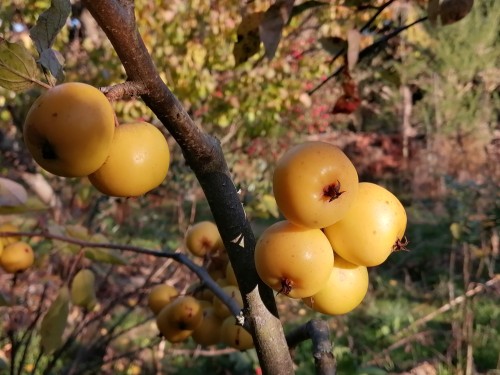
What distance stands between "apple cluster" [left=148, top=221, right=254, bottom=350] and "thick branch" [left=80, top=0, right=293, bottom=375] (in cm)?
30

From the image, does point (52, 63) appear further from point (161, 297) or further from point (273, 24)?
point (161, 297)

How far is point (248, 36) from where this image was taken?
A: 873mm

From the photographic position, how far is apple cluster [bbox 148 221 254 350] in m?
0.90

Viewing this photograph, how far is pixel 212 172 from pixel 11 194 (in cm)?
66

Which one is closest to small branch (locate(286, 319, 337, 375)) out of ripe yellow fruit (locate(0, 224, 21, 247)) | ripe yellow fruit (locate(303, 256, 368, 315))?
ripe yellow fruit (locate(303, 256, 368, 315))

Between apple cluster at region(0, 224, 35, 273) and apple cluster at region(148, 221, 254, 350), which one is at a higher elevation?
apple cluster at region(0, 224, 35, 273)

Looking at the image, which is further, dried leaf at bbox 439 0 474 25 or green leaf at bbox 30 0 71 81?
dried leaf at bbox 439 0 474 25

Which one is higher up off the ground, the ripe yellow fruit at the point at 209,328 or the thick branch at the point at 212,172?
the thick branch at the point at 212,172

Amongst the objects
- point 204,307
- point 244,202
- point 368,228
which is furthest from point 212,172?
point 244,202

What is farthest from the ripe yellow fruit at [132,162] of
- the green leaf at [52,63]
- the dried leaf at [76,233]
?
the dried leaf at [76,233]

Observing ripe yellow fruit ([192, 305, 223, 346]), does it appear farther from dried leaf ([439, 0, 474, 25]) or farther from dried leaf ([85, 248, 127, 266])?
dried leaf ([439, 0, 474, 25])

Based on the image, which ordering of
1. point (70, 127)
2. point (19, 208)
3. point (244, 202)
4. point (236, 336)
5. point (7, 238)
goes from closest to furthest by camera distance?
point (70, 127) < point (236, 336) < point (19, 208) < point (7, 238) < point (244, 202)

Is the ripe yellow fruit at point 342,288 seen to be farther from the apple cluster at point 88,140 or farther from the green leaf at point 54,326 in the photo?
the green leaf at point 54,326

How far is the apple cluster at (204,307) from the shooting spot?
90 cm
